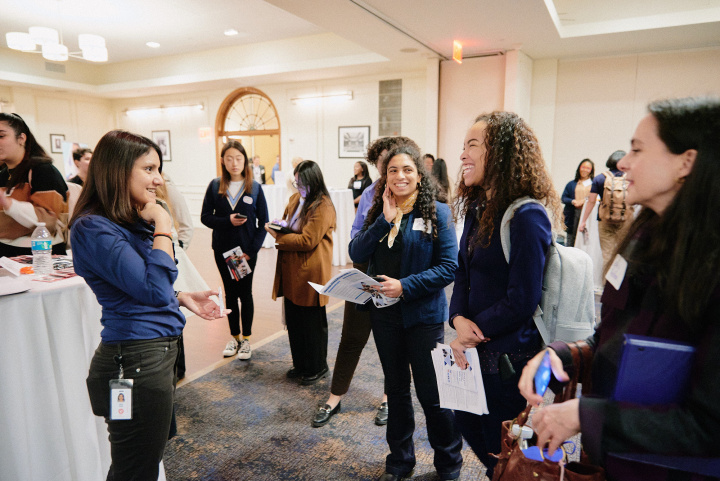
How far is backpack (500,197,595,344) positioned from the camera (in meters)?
1.37

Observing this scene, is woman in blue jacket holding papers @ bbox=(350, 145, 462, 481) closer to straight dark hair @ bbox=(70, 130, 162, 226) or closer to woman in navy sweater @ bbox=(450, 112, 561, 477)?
woman in navy sweater @ bbox=(450, 112, 561, 477)

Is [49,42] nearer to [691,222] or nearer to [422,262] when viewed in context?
[422,262]

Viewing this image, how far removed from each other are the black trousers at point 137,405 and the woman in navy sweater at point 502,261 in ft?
3.23

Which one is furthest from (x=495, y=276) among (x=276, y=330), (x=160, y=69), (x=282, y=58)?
(x=160, y=69)

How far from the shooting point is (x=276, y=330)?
13.0 ft

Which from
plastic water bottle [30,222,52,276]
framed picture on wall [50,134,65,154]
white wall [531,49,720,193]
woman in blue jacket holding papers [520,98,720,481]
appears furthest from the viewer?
framed picture on wall [50,134,65,154]

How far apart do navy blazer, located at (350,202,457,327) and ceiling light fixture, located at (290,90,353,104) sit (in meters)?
8.11

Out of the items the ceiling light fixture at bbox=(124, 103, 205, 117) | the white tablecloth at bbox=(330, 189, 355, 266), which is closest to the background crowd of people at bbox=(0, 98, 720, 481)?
the white tablecloth at bbox=(330, 189, 355, 266)

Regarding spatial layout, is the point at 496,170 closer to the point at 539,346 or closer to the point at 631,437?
the point at 539,346

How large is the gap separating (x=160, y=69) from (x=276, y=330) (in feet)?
31.2

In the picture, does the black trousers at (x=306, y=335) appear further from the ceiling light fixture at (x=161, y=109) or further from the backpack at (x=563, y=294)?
the ceiling light fixture at (x=161, y=109)

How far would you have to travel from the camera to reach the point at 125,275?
125 centimetres

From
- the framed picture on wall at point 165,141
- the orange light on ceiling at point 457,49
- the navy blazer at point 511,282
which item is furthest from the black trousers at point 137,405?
the framed picture on wall at point 165,141

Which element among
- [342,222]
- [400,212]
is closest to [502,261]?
[400,212]
